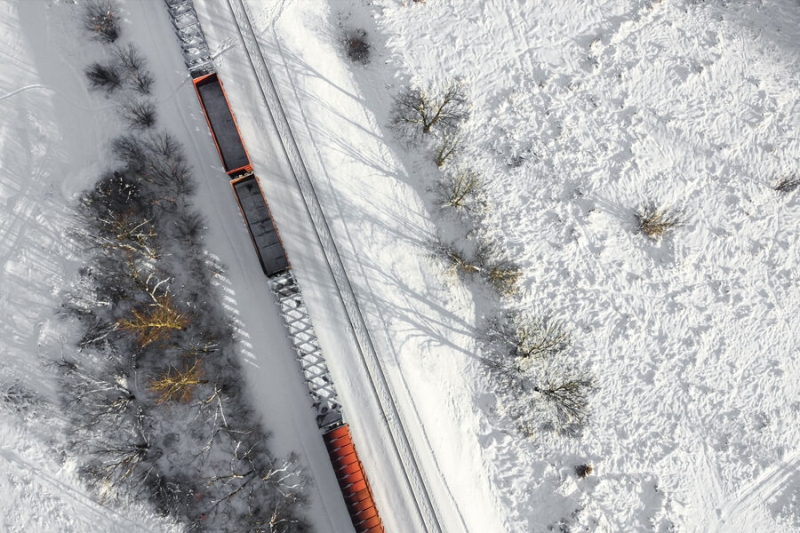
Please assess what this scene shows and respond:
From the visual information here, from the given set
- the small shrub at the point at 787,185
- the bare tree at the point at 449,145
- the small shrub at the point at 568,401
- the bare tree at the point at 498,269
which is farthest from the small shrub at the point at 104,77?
the small shrub at the point at 787,185

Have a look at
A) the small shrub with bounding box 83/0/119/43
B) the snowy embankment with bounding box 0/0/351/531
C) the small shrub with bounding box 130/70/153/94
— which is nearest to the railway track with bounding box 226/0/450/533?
the snowy embankment with bounding box 0/0/351/531

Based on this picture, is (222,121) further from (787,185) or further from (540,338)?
(787,185)

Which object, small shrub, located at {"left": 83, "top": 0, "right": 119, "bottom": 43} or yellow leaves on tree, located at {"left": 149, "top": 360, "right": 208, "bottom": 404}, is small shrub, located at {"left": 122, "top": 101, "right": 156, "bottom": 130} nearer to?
small shrub, located at {"left": 83, "top": 0, "right": 119, "bottom": 43}

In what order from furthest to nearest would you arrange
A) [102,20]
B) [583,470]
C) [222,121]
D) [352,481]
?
[102,20] < [222,121] < [583,470] < [352,481]

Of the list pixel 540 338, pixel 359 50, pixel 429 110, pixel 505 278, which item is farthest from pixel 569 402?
pixel 359 50

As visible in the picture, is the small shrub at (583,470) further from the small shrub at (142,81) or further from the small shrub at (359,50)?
the small shrub at (142,81)

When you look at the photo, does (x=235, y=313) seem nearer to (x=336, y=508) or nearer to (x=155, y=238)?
(x=155, y=238)

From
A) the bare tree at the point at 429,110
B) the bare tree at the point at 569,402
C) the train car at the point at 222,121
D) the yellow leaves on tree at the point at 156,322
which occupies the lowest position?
the bare tree at the point at 569,402

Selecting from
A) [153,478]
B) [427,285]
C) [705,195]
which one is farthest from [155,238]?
[705,195]
